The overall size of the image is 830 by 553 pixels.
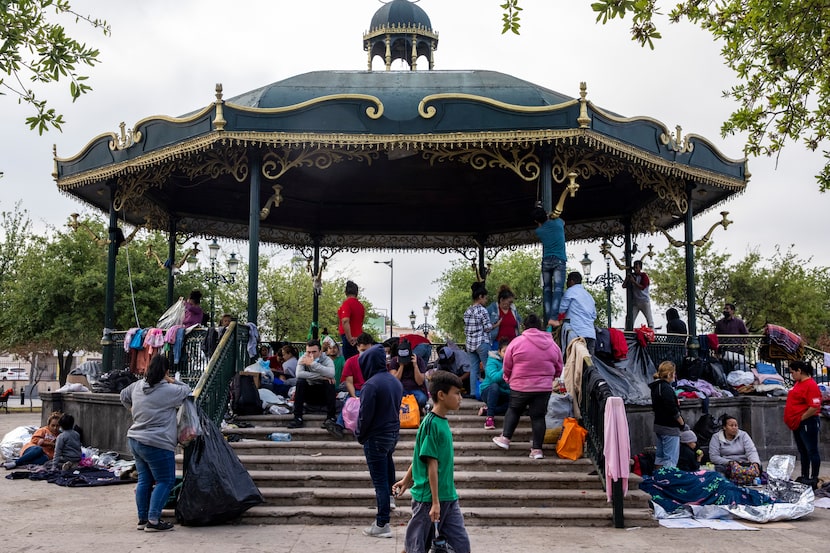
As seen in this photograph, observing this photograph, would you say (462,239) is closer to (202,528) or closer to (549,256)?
(549,256)

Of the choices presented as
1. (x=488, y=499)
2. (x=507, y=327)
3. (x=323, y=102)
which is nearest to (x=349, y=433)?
(x=488, y=499)

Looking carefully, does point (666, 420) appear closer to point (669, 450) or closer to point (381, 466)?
point (669, 450)

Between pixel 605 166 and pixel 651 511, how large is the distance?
6675 mm

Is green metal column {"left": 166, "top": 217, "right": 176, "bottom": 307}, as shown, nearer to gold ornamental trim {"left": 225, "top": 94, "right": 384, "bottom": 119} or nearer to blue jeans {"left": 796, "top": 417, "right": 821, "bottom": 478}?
gold ornamental trim {"left": 225, "top": 94, "right": 384, "bottom": 119}

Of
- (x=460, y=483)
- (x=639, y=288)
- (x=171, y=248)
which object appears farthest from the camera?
(x=171, y=248)

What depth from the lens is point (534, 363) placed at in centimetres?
968

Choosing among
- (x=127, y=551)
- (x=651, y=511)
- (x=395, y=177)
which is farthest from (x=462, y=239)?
(x=127, y=551)

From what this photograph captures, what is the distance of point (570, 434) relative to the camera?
9.81 m

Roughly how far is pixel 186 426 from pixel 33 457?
638cm

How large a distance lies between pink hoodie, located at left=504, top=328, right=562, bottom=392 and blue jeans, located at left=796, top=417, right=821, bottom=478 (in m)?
4.42

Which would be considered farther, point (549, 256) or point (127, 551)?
point (549, 256)

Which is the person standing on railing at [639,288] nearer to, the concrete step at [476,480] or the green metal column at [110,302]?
the concrete step at [476,480]

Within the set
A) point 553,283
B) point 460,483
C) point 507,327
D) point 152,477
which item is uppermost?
point 553,283

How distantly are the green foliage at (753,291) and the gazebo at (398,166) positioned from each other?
25216mm
